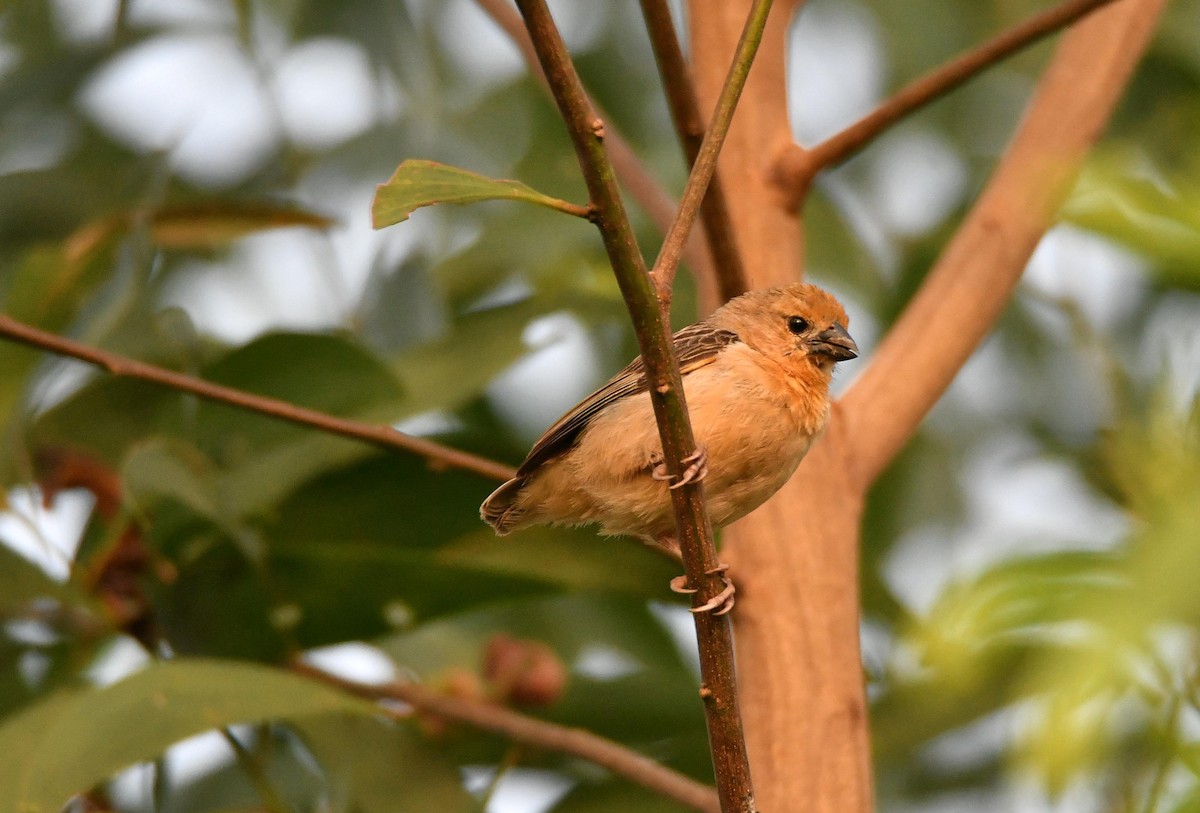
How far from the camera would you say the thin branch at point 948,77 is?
3.29m

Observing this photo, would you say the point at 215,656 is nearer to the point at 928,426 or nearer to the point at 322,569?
the point at 322,569

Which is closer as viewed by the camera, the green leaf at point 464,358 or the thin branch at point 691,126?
the thin branch at point 691,126

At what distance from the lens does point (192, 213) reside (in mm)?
4453

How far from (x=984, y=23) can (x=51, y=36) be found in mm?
3799

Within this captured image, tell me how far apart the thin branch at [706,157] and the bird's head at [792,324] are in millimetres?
1613

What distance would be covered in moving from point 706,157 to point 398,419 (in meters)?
1.91

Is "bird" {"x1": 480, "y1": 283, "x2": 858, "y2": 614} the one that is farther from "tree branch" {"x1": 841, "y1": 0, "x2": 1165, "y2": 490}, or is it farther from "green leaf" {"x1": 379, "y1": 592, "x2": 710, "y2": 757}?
"green leaf" {"x1": 379, "y1": 592, "x2": 710, "y2": 757}

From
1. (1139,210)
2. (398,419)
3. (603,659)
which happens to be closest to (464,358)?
(398,419)

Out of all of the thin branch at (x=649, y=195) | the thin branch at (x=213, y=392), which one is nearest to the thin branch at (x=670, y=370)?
the thin branch at (x=213, y=392)

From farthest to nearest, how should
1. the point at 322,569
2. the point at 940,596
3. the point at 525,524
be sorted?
the point at 322,569, the point at 525,524, the point at 940,596

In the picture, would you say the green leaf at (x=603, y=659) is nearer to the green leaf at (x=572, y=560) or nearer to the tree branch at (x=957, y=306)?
the green leaf at (x=572, y=560)

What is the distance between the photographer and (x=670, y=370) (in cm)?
205

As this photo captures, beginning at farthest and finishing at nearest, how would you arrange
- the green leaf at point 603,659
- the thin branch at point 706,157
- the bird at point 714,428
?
the green leaf at point 603,659 → the bird at point 714,428 → the thin branch at point 706,157

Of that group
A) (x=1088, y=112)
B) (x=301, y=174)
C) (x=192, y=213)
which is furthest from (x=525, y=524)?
(x=301, y=174)
